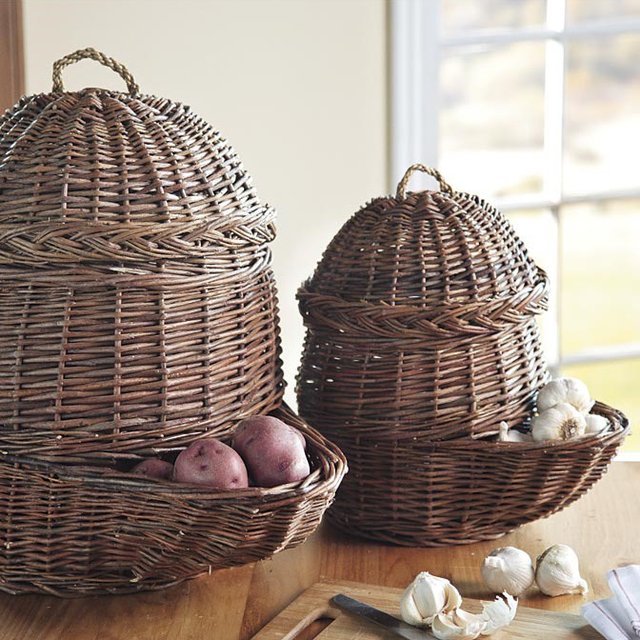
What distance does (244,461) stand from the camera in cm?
97

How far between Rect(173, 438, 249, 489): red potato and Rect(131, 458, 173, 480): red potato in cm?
1

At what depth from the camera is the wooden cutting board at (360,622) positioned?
0.96m

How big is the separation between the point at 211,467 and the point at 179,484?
1.3 inches

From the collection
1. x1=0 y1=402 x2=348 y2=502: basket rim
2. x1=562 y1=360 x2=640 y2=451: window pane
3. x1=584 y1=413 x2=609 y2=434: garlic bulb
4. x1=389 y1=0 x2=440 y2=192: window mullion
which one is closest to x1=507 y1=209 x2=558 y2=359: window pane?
x1=562 y1=360 x2=640 y2=451: window pane

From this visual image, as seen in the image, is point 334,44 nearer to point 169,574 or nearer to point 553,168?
point 553,168

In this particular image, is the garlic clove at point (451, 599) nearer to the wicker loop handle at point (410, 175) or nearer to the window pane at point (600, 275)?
the wicker loop handle at point (410, 175)

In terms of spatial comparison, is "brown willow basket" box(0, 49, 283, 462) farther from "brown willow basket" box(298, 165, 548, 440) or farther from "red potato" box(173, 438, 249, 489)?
"brown willow basket" box(298, 165, 548, 440)

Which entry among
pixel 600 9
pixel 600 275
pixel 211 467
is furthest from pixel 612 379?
pixel 211 467

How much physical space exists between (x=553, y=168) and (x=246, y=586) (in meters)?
1.21

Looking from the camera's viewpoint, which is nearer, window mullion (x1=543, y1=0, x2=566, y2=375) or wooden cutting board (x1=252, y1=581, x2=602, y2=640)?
wooden cutting board (x1=252, y1=581, x2=602, y2=640)

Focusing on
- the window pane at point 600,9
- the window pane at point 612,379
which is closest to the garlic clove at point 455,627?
the window pane at point 612,379

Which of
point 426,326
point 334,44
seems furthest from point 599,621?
point 334,44

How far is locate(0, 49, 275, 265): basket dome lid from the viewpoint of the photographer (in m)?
0.95

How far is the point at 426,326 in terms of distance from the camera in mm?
1094
